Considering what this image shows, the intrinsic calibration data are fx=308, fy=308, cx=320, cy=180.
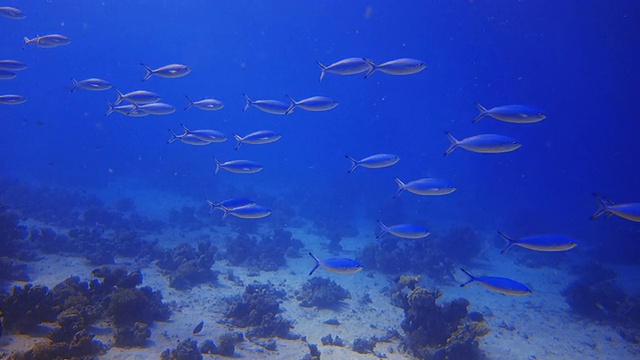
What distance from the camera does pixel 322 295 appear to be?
9.50m

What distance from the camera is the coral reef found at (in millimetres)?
9484

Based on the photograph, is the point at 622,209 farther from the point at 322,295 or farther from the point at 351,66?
the point at 322,295

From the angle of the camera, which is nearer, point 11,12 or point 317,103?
point 317,103

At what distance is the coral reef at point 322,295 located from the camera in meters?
9.48

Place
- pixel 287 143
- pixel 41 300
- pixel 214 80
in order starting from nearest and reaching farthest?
1. pixel 41 300
2. pixel 287 143
3. pixel 214 80

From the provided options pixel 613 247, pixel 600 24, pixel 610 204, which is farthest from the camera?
pixel 600 24

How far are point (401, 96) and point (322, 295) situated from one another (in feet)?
236

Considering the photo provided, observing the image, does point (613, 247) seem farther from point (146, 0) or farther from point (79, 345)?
point (146, 0)

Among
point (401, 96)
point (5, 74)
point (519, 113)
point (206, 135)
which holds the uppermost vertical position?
point (519, 113)

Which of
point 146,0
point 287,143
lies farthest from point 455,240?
point 287,143

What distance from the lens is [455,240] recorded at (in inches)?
675

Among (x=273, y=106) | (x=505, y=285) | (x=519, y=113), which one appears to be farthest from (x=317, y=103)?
(x=505, y=285)

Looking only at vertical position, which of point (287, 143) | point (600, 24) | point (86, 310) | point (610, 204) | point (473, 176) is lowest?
point (287, 143)

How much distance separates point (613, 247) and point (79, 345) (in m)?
27.6
